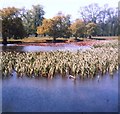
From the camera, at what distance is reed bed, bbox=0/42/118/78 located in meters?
2.02

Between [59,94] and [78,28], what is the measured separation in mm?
520

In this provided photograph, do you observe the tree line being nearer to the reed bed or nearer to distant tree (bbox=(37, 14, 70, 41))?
distant tree (bbox=(37, 14, 70, 41))

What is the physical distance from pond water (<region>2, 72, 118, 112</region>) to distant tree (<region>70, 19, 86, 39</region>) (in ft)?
1.18

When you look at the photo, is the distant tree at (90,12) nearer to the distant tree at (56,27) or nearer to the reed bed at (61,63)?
the distant tree at (56,27)

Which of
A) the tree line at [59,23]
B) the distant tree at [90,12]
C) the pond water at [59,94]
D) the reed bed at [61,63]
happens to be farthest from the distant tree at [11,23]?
the distant tree at [90,12]

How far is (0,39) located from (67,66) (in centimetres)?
54

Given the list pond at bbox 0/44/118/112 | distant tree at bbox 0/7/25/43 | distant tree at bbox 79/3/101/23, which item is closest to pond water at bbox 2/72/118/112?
pond at bbox 0/44/118/112

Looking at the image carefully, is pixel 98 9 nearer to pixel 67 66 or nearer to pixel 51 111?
pixel 67 66

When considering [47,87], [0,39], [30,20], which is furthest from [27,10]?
[47,87]

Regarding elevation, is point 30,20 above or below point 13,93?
above

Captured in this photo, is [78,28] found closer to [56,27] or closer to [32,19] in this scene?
[56,27]

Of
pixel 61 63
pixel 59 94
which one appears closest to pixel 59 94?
pixel 59 94

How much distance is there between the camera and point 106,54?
2.08m

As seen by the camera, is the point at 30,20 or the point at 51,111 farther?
the point at 30,20
